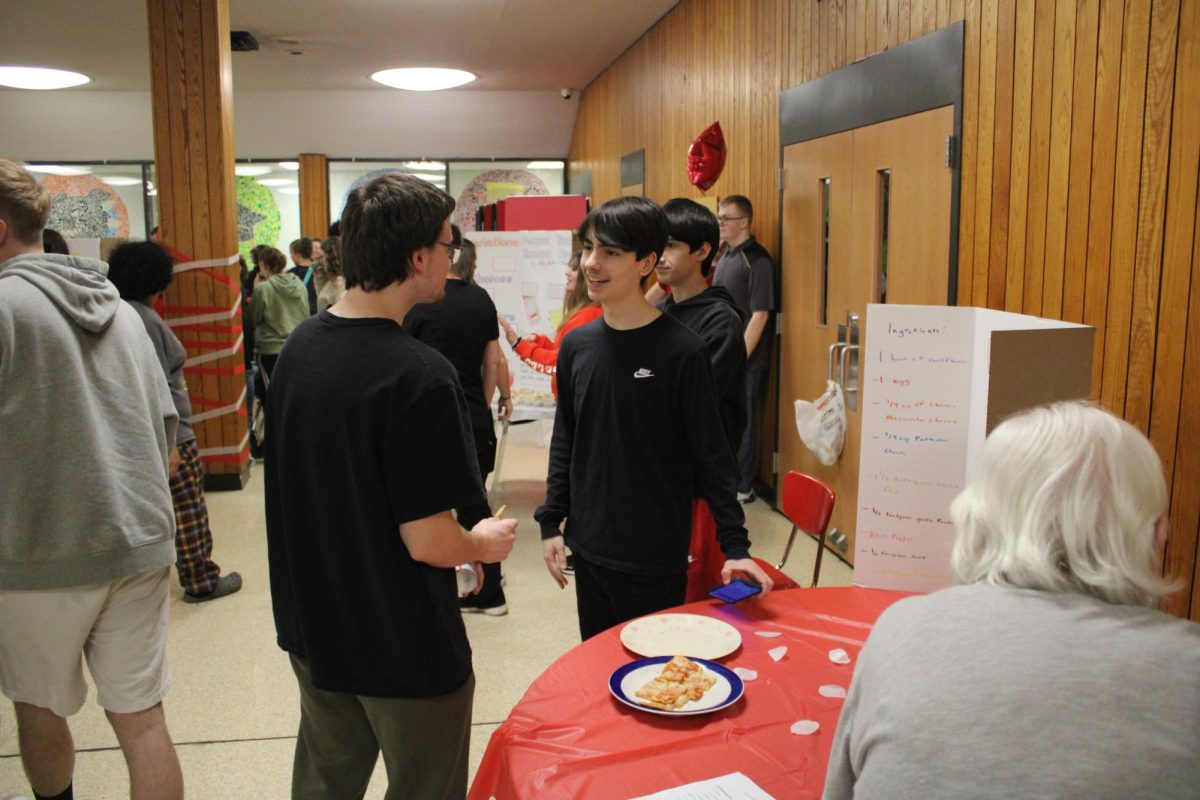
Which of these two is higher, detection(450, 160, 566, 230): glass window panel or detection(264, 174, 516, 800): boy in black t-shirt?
detection(450, 160, 566, 230): glass window panel

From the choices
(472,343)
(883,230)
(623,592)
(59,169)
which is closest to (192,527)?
(472,343)

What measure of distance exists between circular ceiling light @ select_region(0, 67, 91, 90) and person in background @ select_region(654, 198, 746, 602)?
9.62 metres

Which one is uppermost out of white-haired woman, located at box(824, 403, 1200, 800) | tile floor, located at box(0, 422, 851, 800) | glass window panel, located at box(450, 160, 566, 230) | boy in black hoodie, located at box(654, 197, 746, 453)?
glass window panel, located at box(450, 160, 566, 230)

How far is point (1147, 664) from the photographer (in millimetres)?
1004

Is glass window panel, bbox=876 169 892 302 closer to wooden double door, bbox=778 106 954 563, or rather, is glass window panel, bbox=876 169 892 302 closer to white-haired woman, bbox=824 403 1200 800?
wooden double door, bbox=778 106 954 563

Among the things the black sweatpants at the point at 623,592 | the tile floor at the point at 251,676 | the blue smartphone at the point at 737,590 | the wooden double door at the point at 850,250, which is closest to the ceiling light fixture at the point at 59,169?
the tile floor at the point at 251,676

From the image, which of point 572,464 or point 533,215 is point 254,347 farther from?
point 572,464

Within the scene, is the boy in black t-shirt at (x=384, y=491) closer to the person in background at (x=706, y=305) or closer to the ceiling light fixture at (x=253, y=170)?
the person in background at (x=706, y=305)

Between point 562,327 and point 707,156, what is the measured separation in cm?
266

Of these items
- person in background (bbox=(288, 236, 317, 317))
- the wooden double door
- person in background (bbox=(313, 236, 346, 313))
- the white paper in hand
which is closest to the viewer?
the white paper in hand

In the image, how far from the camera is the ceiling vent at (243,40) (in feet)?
27.6

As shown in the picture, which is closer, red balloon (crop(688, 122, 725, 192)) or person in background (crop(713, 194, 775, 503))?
person in background (crop(713, 194, 775, 503))

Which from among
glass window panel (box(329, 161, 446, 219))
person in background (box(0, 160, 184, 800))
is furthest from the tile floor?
glass window panel (box(329, 161, 446, 219))

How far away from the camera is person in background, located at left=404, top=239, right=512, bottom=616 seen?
3932mm
